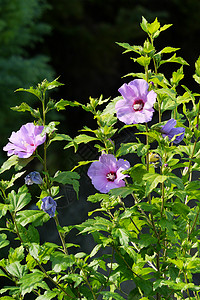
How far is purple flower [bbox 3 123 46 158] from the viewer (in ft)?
4.03

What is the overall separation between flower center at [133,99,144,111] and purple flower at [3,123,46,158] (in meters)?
0.25

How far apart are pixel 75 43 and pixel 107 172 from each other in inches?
243

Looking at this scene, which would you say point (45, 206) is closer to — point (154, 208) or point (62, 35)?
point (154, 208)

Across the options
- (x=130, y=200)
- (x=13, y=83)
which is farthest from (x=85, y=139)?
(x=13, y=83)

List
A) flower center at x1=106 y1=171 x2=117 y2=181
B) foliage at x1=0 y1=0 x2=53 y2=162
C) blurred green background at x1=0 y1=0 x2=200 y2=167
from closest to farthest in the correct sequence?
1. flower center at x1=106 y1=171 x2=117 y2=181
2. foliage at x1=0 y1=0 x2=53 y2=162
3. blurred green background at x1=0 y1=0 x2=200 y2=167

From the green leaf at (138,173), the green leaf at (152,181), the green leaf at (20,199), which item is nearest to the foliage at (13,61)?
the green leaf at (20,199)

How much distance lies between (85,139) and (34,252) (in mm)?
332

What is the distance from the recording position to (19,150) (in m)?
1.24

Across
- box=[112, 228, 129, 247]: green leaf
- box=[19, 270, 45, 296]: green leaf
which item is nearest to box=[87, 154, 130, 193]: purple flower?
box=[112, 228, 129, 247]: green leaf

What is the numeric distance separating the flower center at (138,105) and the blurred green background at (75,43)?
3988 millimetres

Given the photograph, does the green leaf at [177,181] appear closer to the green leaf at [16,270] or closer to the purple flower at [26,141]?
the purple flower at [26,141]

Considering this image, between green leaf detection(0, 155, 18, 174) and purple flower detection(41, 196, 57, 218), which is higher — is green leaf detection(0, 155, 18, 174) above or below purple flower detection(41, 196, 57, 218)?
above

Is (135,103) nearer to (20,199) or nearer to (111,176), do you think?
(111,176)

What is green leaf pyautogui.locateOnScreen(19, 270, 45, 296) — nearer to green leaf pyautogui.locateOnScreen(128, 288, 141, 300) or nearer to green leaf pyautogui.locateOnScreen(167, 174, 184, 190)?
green leaf pyautogui.locateOnScreen(128, 288, 141, 300)
